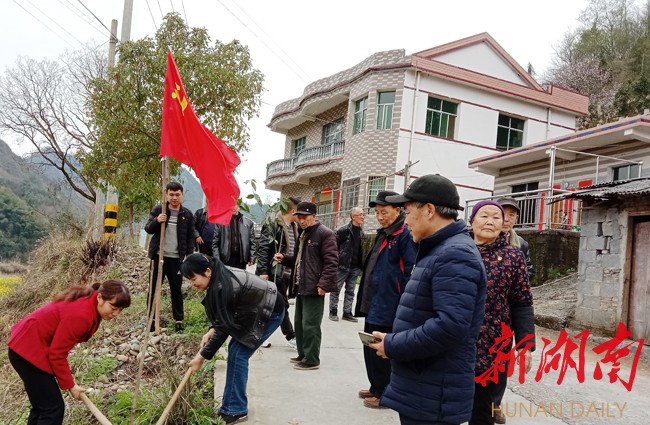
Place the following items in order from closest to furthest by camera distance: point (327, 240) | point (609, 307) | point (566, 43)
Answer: point (327, 240) < point (609, 307) < point (566, 43)

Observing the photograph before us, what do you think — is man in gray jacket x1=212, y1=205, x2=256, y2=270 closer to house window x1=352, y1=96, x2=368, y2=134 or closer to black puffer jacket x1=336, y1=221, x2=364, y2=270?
black puffer jacket x1=336, y1=221, x2=364, y2=270

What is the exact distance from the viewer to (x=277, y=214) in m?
5.90

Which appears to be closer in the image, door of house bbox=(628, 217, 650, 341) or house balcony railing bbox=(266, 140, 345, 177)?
door of house bbox=(628, 217, 650, 341)

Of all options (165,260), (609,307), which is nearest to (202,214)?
(165,260)

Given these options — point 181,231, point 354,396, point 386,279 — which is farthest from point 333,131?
point 386,279

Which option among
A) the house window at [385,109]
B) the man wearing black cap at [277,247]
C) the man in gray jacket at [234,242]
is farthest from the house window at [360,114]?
the man wearing black cap at [277,247]

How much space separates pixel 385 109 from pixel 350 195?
11.1 feet

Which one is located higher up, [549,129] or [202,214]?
[549,129]

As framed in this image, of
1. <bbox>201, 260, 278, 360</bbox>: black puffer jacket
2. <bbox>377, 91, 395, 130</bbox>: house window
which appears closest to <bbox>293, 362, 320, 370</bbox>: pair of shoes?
<bbox>201, 260, 278, 360</bbox>: black puffer jacket

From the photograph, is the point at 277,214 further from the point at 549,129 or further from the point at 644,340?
the point at 549,129

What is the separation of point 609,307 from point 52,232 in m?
12.7

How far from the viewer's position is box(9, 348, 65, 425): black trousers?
3.12 metres

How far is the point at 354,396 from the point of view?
4.34m

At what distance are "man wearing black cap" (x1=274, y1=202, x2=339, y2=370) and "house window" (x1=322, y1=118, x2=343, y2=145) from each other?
15.7 m
